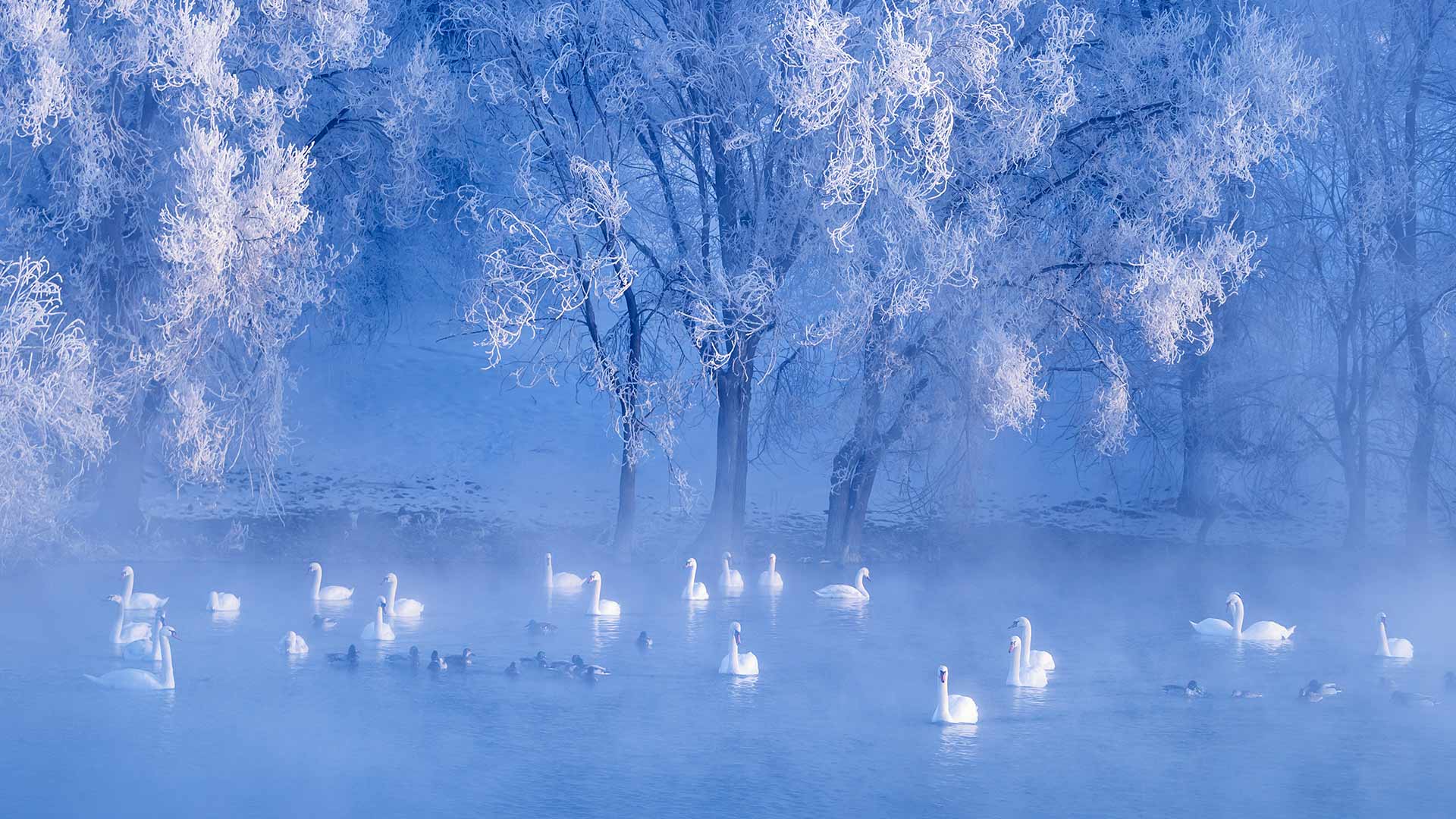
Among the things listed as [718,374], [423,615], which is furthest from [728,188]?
[423,615]

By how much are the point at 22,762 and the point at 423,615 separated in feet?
26.4

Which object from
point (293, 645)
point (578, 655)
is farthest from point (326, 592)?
point (578, 655)

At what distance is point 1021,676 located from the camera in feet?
56.9

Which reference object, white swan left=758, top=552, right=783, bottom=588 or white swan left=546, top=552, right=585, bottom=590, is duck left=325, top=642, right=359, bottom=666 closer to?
white swan left=546, top=552, right=585, bottom=590

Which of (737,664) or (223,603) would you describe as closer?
(737,664)

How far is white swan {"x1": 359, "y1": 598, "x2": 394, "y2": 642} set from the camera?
62.5 ft

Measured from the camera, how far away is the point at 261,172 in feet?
78.4

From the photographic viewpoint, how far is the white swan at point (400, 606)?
2091 centimetres

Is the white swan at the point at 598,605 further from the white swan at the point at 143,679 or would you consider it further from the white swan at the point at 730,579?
the white swan at the point at 143,679

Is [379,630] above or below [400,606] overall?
below

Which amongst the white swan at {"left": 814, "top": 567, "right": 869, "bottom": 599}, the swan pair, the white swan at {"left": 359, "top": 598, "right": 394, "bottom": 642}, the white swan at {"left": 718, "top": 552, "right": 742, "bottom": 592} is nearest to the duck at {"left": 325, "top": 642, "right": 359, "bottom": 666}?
the white swan at {"left": 359, "top": 598, "right": 394, "bottom": 642}

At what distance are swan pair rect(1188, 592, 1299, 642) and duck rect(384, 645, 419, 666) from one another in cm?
1092

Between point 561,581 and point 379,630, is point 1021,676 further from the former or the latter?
point 561,581

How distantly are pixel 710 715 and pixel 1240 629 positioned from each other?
28.8 ft
